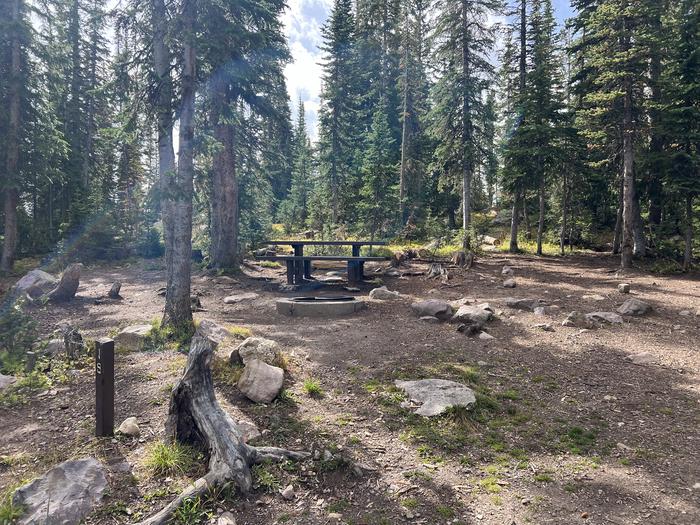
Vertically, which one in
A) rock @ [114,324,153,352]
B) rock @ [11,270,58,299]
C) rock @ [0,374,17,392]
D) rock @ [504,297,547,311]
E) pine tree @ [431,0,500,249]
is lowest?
rock @ [0,374,17,392]

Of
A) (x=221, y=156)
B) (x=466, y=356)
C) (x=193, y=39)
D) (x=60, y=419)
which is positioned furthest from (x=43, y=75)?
(x=466, y=356)

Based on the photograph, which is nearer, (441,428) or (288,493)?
(288,493)

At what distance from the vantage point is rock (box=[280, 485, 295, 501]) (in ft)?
11.4

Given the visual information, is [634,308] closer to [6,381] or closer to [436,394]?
[436,394]

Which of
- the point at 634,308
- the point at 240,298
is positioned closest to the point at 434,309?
the point at 634,308

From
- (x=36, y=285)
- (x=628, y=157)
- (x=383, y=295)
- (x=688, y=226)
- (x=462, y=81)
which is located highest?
(x=462, y=81)

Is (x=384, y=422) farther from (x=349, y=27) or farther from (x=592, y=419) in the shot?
(x=349, y=27)

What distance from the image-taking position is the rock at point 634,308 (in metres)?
9.16

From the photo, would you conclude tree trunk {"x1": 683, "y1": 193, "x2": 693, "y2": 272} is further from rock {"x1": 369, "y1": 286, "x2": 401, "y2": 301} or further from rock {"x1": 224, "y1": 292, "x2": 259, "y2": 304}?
rock {"x1": 224, "y1": 292, "x2": 259, "y2": 304}

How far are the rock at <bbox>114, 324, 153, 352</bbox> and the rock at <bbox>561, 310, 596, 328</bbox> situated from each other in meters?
8.40

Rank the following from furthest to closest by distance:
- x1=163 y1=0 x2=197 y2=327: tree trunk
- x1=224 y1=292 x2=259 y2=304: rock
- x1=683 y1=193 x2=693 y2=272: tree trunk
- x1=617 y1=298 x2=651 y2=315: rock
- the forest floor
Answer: x1=683 y1=193 x2=693 y2=272: tree trunk
x1=224 y1=292 x2=259 y2=304: rock
x1=617 y1=298 x2=651 y2=315: rock
x1=163 y1=0 x2=197 y2=327: tree trunk
the forest floor

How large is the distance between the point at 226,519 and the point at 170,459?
971 mm

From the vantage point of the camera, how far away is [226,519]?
3072 mm

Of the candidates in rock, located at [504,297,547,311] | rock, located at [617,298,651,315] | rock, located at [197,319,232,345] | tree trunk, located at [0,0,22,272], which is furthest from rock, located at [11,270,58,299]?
rock, located at [617,298,651,315]
